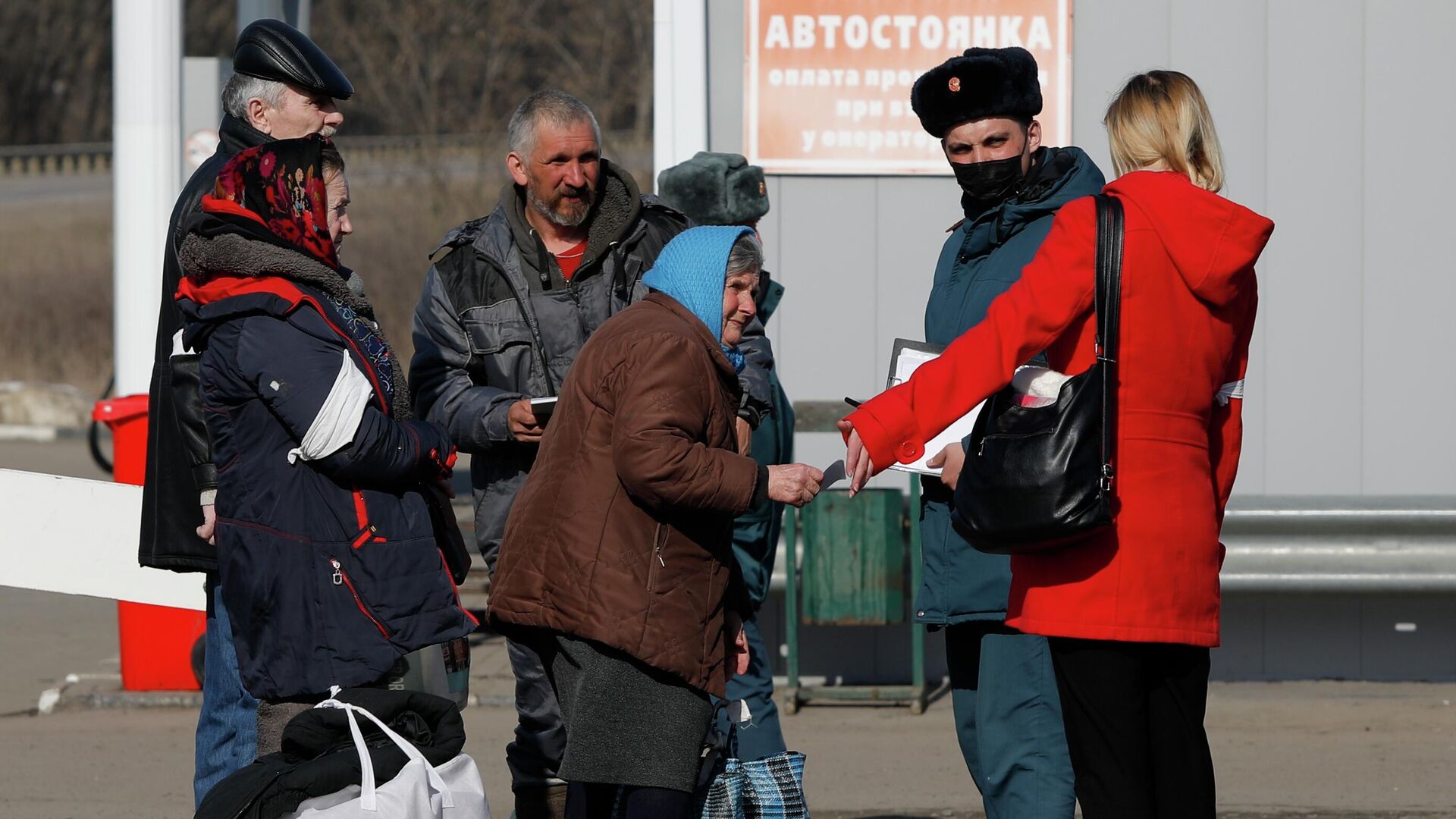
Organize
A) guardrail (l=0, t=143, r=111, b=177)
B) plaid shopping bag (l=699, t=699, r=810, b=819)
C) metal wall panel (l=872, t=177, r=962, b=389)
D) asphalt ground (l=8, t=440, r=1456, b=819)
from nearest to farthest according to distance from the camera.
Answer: plaid shopping bag (l=699, t=699, r=810, b=819) → asphalt ground (l=8, t=440, r=1456, b=819) → metal wall panel (l=872, t=177, r=962, b=389) → guardrail (l=0, t=143, r=111, b=177)

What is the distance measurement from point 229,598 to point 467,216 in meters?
27.8

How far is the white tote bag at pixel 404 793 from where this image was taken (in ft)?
10.3

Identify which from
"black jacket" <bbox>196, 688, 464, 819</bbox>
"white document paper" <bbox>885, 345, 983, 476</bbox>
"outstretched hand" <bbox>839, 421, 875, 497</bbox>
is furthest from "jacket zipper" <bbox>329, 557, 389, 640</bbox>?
"white document paper" <bbox>885, 345, 983, 476</bbox>

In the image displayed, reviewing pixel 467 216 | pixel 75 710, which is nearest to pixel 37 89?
pixel 467 216

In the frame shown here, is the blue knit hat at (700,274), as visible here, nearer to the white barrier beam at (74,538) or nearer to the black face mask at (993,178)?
the black face mask at (993,178)

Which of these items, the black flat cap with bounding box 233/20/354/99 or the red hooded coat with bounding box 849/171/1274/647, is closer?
the red hooded coat with bounding box 849/171/1274/647

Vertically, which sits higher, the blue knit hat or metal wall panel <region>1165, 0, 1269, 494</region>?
metal wall panel <region>1165, 0, 1269, 494</region>

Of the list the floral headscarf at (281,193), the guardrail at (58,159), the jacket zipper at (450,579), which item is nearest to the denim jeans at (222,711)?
the jacket zipper at (450,579)

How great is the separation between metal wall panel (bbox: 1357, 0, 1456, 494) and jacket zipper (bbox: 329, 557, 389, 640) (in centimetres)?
414

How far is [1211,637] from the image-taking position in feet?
10.5

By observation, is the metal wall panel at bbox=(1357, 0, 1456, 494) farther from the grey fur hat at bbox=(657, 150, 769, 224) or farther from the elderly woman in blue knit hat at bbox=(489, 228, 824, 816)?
the elderly woman in blue knit hat at bbox=(489, 228, 824, 816)

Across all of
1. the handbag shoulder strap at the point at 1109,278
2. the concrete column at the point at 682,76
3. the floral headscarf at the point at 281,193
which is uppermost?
the concrete column at the point at 682,76

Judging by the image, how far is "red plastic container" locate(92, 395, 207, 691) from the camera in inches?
245

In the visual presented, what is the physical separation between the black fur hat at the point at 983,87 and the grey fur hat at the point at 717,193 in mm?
1560
